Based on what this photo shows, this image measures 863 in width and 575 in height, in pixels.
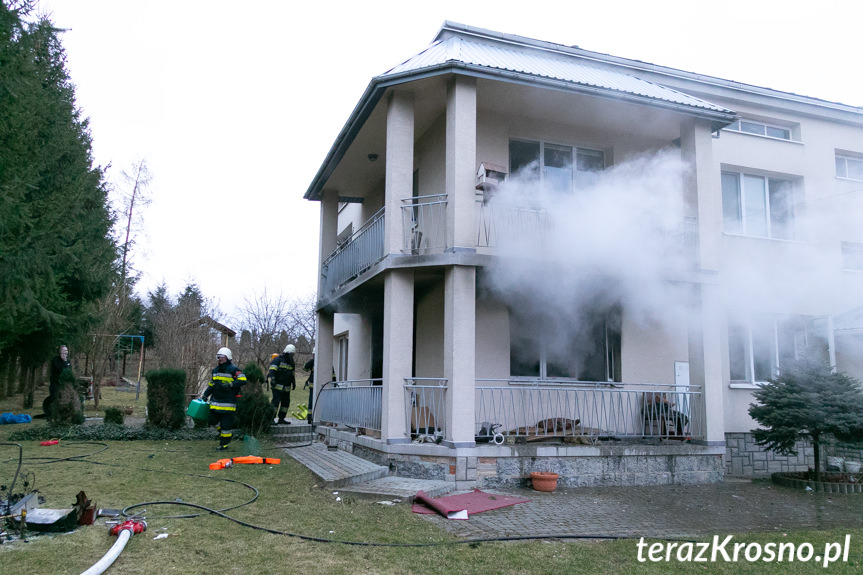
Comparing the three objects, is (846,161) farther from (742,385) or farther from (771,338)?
(742,385)

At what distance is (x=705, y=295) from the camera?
999 centimetres

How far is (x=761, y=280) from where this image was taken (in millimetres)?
12211

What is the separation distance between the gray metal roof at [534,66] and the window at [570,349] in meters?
3.91

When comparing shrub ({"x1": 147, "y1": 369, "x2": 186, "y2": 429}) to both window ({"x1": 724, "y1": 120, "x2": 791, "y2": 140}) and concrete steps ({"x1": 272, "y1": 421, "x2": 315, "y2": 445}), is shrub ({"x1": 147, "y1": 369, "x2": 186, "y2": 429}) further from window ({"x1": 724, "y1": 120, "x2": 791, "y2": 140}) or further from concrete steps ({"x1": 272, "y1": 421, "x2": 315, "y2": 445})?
window ({"x1": 724, "y1": 120, "x2": 791, "y2": 140})

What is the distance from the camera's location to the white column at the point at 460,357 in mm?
8406

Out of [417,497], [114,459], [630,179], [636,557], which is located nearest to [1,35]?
[114,459]

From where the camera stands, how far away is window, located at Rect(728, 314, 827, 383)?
12.3m

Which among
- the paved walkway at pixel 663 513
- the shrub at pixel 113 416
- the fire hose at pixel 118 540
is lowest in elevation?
the paved walkway at pixel 663 513

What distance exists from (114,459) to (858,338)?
1481 cm

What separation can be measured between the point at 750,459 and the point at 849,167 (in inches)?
301

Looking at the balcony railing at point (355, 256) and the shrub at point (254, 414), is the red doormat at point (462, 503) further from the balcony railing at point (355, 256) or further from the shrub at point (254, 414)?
the shrub at point (254, 414)

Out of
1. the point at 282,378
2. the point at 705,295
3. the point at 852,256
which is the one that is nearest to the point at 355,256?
the point at 282,378

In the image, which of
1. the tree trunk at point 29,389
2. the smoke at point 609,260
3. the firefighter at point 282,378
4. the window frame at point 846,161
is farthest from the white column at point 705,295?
the tree trunk at point 29,389

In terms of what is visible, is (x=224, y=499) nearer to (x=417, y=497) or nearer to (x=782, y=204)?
(x=417, y=497)
